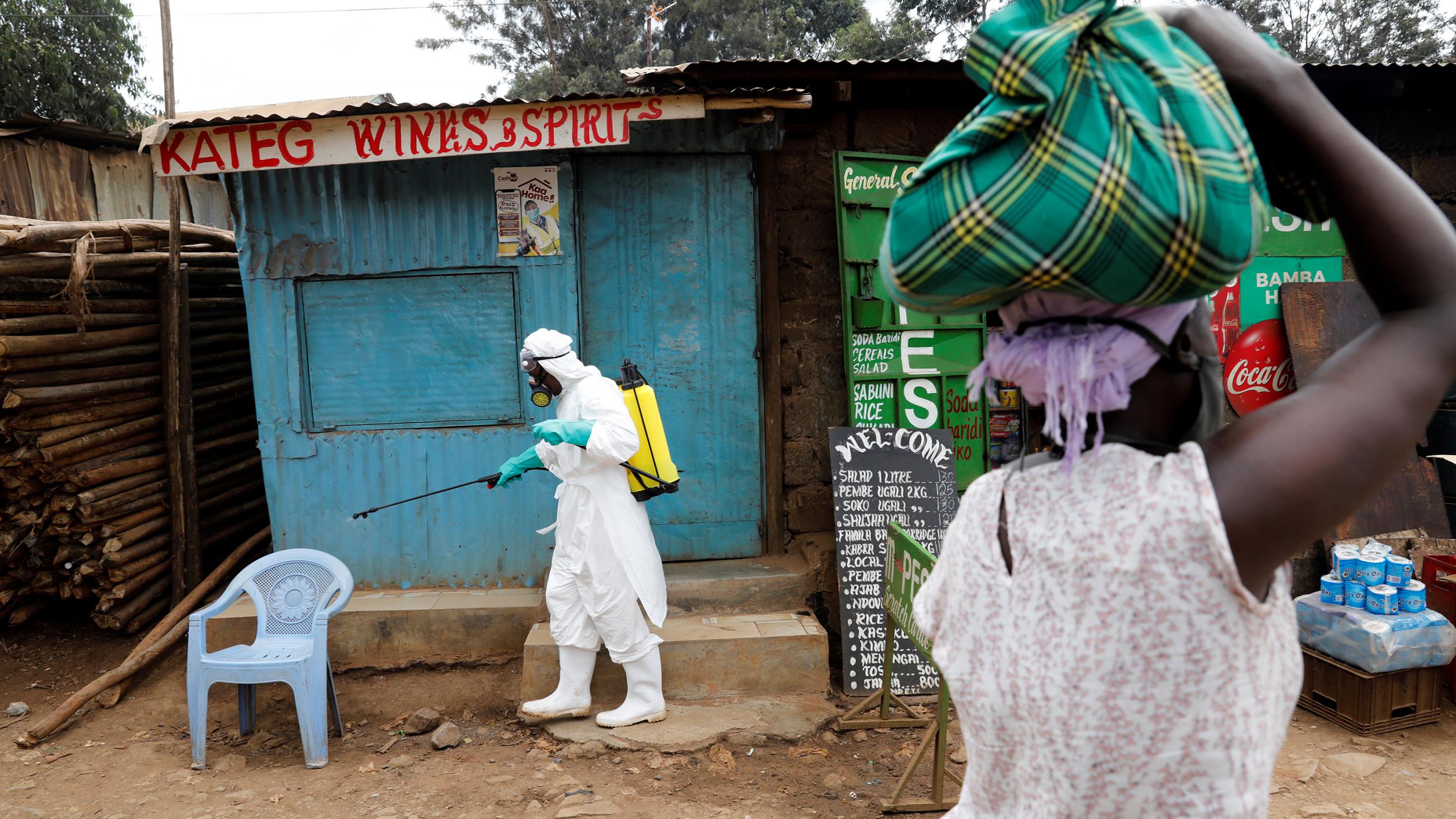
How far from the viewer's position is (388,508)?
6.02 metres

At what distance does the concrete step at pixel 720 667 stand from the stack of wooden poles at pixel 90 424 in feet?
9.70

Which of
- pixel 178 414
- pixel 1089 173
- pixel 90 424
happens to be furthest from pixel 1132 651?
pixel 178 414

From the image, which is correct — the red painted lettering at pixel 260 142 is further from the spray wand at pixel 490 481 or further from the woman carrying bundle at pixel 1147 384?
the woman carrying bundle at pixel 1147 384

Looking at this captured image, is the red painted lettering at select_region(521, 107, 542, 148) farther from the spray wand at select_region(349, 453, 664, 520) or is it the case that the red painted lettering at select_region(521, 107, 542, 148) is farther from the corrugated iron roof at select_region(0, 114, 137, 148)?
the corrugated iron roof at select_region(0, 114, 137, 148)

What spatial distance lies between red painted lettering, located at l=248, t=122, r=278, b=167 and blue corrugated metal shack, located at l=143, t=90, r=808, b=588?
1.65 ft

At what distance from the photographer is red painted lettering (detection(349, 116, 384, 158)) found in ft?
17.1

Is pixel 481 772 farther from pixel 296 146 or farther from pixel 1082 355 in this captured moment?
pixel 1082 355

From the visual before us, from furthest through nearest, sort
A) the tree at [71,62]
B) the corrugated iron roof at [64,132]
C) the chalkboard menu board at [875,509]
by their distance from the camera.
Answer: the tree at [71,62], the corrugated iron roof at [64,132], the chalkboard menu board at [875,509]

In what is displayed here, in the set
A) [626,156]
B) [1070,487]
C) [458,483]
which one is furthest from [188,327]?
[1070,487]

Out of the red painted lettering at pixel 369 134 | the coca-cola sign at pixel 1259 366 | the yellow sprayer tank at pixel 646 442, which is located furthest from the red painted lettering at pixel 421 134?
the coca-cola sign at pixel 1259 366

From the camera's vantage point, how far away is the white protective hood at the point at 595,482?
15.9 ft

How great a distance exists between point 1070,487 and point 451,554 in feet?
18.1

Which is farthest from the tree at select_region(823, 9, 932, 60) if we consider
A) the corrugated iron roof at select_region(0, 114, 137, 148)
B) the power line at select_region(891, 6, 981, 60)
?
the corrugated iron roof at select_region(0, 114, 137, 148)

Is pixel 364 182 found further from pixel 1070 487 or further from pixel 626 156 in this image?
pixel 1070 487
